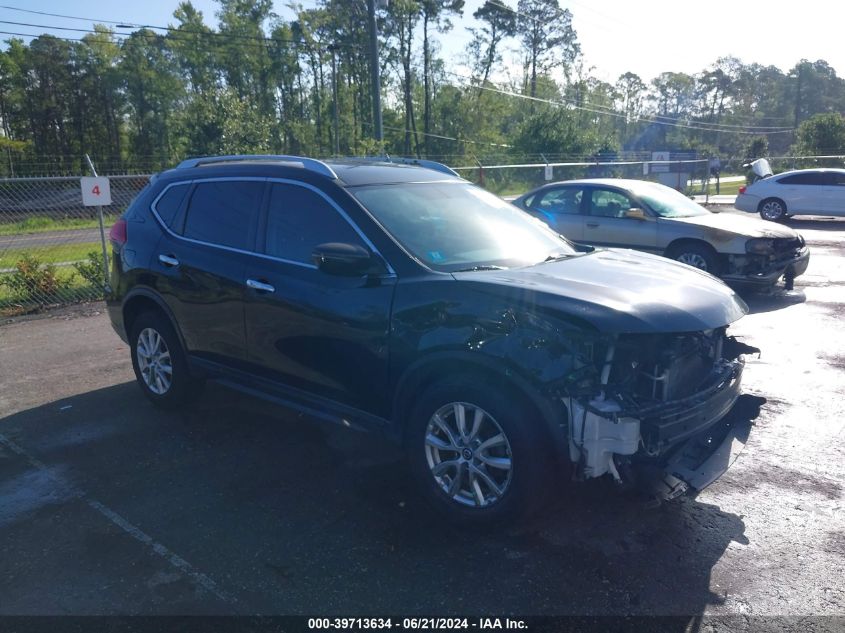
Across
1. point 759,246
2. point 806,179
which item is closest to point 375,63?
point 759,246

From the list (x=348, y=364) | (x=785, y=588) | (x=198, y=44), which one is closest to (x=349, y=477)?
(x=348, y=364)

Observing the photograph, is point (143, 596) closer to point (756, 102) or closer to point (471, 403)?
point (471, 403)

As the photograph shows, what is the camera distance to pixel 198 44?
55656 mm

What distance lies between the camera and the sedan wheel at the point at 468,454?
11.8 ft

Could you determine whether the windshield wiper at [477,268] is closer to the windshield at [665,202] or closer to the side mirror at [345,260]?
the side mirror at [345,260]

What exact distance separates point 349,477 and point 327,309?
1.10m

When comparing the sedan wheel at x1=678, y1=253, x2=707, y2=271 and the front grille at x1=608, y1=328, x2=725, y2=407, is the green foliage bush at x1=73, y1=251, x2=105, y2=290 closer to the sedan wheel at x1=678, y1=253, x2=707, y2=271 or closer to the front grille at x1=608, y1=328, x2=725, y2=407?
the sedan wheel at x1=678, y1=253, x2=707, y2=271

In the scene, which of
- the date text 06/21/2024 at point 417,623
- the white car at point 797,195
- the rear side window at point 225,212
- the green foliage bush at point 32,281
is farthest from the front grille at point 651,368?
the white car at point 797,195

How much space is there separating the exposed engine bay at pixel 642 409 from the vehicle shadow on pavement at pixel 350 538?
0.34 m

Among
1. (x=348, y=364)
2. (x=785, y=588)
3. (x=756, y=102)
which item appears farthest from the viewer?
(x=756, y=102)

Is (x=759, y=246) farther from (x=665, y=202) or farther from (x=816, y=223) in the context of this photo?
(x=816, y=223)

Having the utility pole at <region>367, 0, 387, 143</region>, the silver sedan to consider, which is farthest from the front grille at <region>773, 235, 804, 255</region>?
the utility pole at <region>367, 0, 387, 143</region>

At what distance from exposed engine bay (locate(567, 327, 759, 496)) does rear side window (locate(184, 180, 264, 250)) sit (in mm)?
2628

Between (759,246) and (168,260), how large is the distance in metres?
7.61
